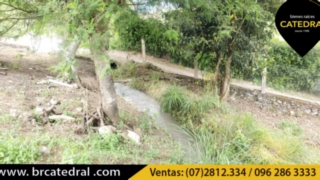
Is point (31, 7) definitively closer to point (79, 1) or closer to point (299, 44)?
point (79, 1)

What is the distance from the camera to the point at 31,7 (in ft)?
10.2

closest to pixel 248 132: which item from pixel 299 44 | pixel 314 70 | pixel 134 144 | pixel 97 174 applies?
pixel 299 44

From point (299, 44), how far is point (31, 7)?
10.4ft

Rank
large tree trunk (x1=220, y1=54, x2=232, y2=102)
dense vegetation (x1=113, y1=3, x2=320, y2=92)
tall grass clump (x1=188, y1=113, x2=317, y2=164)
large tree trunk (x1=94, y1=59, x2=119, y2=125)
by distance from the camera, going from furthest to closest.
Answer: large tree trunk (x1=220, y1=54, x2=232, y2=102)
dense vegetation (x1=113, y1=3, x2=320, y2=92)
large tree trunk (x1=94, y1=59, x2=119, y2=125)
tall grass clump (x1=188, y1=113, x2=317, y2=164)

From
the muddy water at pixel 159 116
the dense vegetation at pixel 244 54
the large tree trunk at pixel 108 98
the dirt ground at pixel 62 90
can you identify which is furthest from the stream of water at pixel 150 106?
the dense vegetation at pixel 244 54

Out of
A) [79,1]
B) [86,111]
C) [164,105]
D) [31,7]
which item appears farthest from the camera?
[164,105]

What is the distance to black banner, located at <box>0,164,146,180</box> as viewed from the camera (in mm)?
1469

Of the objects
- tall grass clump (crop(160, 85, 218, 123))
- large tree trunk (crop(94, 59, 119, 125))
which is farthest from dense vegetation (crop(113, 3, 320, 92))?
large tree trunk (crop(94, 59, 119, 125))

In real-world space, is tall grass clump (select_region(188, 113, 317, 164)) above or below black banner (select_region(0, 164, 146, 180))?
below

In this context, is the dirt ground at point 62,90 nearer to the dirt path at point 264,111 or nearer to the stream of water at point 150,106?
the dirt path at point 264,111

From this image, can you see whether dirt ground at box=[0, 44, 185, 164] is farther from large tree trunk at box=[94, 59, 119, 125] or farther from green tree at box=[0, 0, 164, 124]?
green tree at box=[0, 0, 164, 124]

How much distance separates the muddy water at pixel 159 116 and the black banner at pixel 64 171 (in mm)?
713

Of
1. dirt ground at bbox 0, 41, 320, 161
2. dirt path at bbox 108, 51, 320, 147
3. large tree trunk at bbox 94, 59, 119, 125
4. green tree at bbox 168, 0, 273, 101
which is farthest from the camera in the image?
dirt path at bbox 108, 51, 320, 147

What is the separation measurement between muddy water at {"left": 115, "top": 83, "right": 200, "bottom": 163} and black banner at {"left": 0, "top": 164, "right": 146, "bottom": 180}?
713mm
